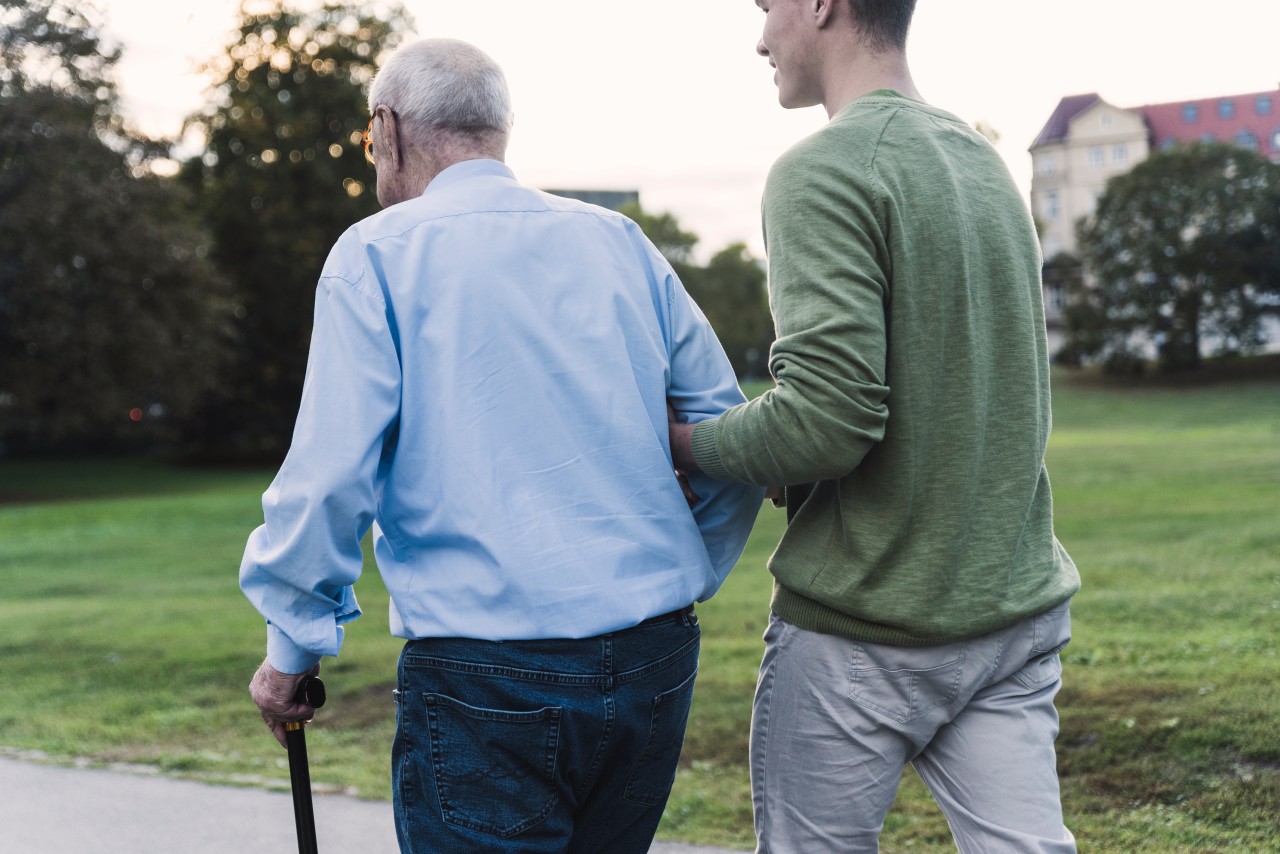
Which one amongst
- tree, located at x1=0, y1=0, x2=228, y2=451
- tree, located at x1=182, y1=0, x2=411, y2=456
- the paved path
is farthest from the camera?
tree, located at x1=182, y1=0, x2=411, y2=456

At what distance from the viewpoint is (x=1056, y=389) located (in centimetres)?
4778

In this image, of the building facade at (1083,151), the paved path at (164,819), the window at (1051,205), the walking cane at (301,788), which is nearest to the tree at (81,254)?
the building facade at (1083,151)

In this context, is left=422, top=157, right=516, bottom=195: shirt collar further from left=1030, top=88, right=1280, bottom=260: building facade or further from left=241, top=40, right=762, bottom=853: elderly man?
left=1030, top=88, right=1280, bottom=260: building facade

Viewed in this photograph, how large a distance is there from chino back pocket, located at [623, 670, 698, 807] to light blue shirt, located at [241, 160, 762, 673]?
0.19 metres

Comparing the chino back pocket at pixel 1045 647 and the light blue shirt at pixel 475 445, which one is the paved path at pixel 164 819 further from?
the light blue shirt at pixel 475 445

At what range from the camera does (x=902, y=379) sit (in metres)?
1.96

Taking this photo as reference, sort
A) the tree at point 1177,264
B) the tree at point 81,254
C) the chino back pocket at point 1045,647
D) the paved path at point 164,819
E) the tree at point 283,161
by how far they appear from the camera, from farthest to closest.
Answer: the tree at point 283,161, the tree at point 1177,264, the tree at point 81,254, the paved path at point 164,819, the chino back pocket at point 1045,647

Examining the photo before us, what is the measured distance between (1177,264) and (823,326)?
43.7 meters

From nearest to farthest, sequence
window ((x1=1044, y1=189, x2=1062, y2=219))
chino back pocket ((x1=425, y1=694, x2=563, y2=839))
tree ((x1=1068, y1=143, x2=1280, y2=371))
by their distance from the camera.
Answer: chino back pocket ((x1=425, y1=694, x2=563, y2=839))
tree ((x1=1068, y1=143, x2=1280, y2=371))
window ((x1=1044, y1=189, x2=1062, y2=219))

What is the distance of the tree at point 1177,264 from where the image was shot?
32812 mm

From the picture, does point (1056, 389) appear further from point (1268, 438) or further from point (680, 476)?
point (680, 476)

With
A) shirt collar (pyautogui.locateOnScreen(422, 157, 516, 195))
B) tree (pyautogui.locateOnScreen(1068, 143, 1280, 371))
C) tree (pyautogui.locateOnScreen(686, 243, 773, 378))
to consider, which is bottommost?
tree (pyautogui.locateOnScreen(686, 243, 773, 378))

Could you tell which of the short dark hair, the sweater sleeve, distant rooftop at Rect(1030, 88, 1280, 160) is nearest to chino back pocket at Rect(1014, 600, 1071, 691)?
the sweater sleeve

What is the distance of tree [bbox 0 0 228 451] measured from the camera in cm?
3094
